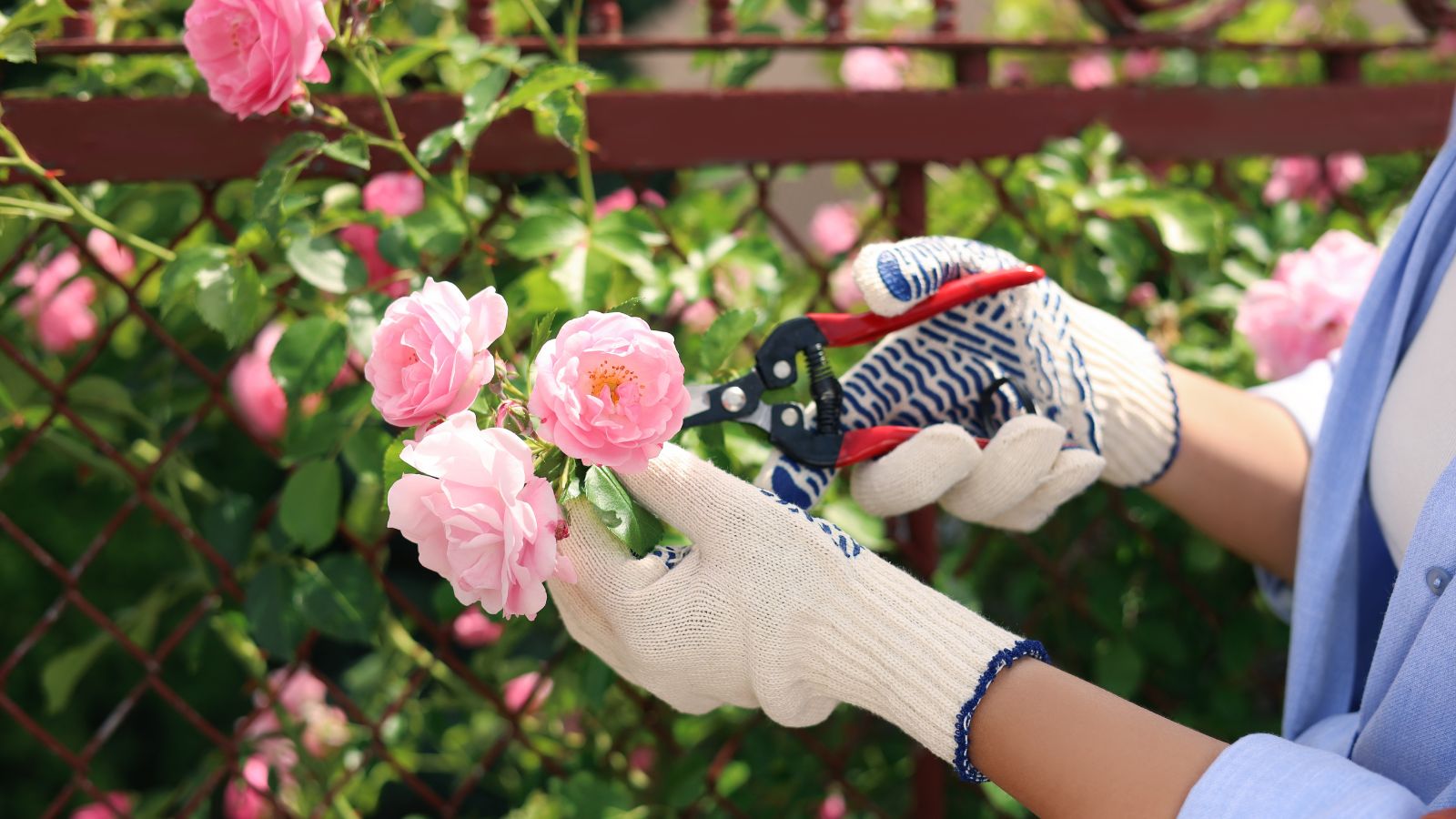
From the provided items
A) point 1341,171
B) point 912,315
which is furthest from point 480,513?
point 1341,171

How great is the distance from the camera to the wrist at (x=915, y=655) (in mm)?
930

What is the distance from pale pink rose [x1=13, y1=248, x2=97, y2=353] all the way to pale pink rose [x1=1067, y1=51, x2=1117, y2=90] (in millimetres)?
2003

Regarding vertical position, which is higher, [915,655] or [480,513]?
[480,513]

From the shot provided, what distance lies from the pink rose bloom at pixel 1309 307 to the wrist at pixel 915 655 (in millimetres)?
764

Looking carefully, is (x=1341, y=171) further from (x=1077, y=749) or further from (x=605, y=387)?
(x=605, y=387)

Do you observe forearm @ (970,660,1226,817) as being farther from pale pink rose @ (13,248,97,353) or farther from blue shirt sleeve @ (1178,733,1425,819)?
pale pink rose @ (13,248,97,353)

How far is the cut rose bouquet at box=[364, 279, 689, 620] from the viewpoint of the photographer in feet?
2.69

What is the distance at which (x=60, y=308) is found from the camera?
5.56 ft

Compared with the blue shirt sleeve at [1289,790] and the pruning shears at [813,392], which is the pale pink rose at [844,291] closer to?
the pruning shears at [813,392]

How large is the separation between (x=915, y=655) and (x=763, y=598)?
13 centimetres

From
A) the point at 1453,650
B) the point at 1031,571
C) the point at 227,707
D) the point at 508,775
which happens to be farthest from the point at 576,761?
the point at 227,707

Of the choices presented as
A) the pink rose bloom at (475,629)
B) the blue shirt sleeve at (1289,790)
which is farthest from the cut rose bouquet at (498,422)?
the pink rose bloom at (475,629)

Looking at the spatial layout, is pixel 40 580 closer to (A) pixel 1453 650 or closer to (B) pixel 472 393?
(B) pixel 472 393

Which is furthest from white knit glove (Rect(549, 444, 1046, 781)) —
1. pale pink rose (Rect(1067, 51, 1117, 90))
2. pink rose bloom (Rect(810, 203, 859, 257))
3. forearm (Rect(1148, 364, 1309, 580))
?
pale pink rose (Rect(1067, 51, 1117, 90))
